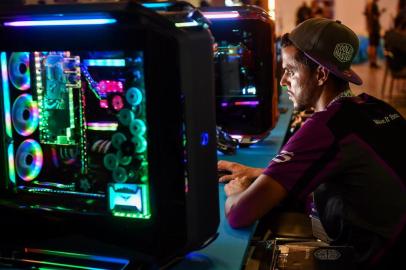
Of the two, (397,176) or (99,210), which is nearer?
(99,210)

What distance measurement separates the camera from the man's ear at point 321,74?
155 centimetres

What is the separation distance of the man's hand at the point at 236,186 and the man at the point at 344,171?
13 centimetres

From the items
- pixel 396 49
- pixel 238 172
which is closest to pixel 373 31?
pixel 396 49

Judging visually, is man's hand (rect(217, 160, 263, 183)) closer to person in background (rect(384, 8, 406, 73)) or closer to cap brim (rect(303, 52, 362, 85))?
cap brim (rect(303, 52, 362, 85))

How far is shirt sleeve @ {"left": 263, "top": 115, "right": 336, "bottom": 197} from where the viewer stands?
1394 millimetres

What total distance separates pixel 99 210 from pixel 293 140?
528 millimetres

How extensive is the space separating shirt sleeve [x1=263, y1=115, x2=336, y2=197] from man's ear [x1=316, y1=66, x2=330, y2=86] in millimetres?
191

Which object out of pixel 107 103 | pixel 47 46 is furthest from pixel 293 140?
pixel 47 46

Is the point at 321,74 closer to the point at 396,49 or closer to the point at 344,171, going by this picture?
the point at 344,171

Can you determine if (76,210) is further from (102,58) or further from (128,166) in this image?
(102,58)

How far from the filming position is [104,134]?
1.23 meters

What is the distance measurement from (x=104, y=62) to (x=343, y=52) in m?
0.68

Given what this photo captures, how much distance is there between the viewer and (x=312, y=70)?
1.57 meters

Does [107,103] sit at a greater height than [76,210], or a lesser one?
greater
